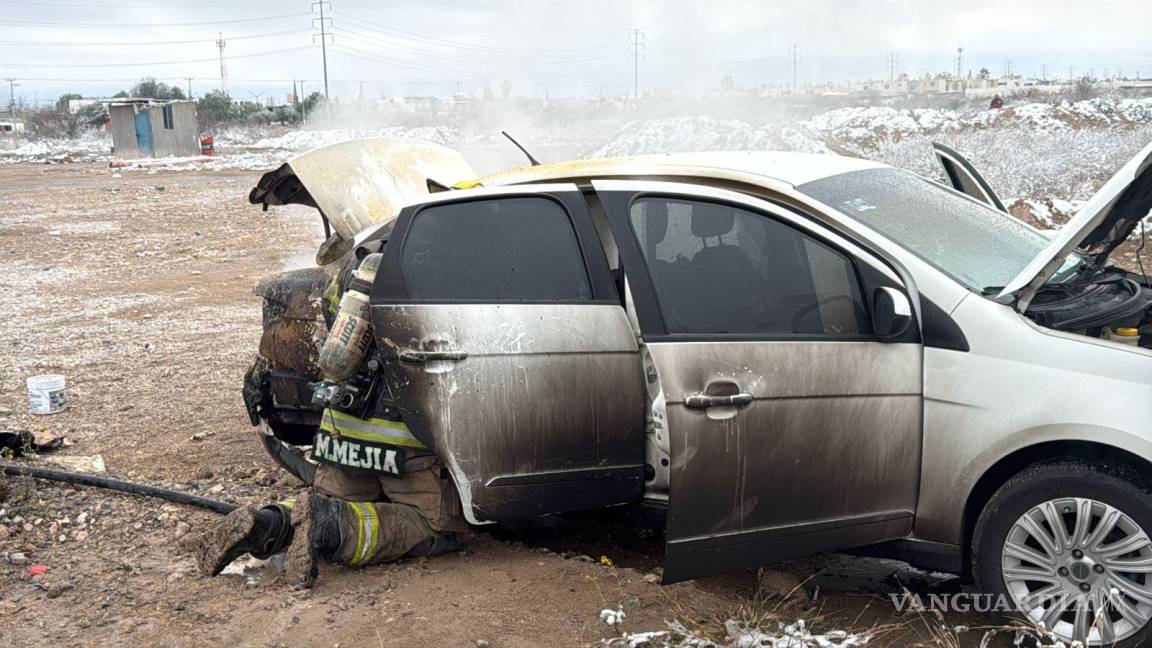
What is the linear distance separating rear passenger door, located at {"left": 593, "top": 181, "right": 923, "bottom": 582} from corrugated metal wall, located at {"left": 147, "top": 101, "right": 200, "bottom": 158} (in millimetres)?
38728

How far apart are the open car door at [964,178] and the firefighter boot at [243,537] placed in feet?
12.0

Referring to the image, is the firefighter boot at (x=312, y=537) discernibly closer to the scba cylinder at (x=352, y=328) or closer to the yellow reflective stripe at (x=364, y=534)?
the yellow reflective stripe at (x=364, y=534)

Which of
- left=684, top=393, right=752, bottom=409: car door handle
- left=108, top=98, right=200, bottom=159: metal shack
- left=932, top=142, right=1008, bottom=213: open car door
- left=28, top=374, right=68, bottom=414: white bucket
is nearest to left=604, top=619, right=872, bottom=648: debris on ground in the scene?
left=684, top=393, right=752, bottom=409: car door handle

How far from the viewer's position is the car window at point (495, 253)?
423 cm

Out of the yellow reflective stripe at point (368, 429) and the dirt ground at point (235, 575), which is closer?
the dirt ground at point (235, 575)

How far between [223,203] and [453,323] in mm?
18539

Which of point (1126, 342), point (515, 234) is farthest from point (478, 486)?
point (1126, 342)

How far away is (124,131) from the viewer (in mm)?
38531

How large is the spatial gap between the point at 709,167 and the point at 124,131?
38.9m

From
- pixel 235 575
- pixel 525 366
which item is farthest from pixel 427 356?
pixel 235 575

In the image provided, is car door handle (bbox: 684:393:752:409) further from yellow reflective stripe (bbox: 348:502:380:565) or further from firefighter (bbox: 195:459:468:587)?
yellow reflective stripe (bbox: 348:502:380:565)

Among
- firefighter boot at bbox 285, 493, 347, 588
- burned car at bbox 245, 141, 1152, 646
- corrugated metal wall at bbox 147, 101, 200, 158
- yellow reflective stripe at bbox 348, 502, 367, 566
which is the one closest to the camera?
burned car at bbox 245, 141, 1152, 646

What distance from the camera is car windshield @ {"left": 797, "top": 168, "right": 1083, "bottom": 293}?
4.08 metres

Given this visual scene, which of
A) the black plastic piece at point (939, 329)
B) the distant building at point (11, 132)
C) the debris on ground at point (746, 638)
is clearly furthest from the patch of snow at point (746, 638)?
the distant building at point (11, 132)
